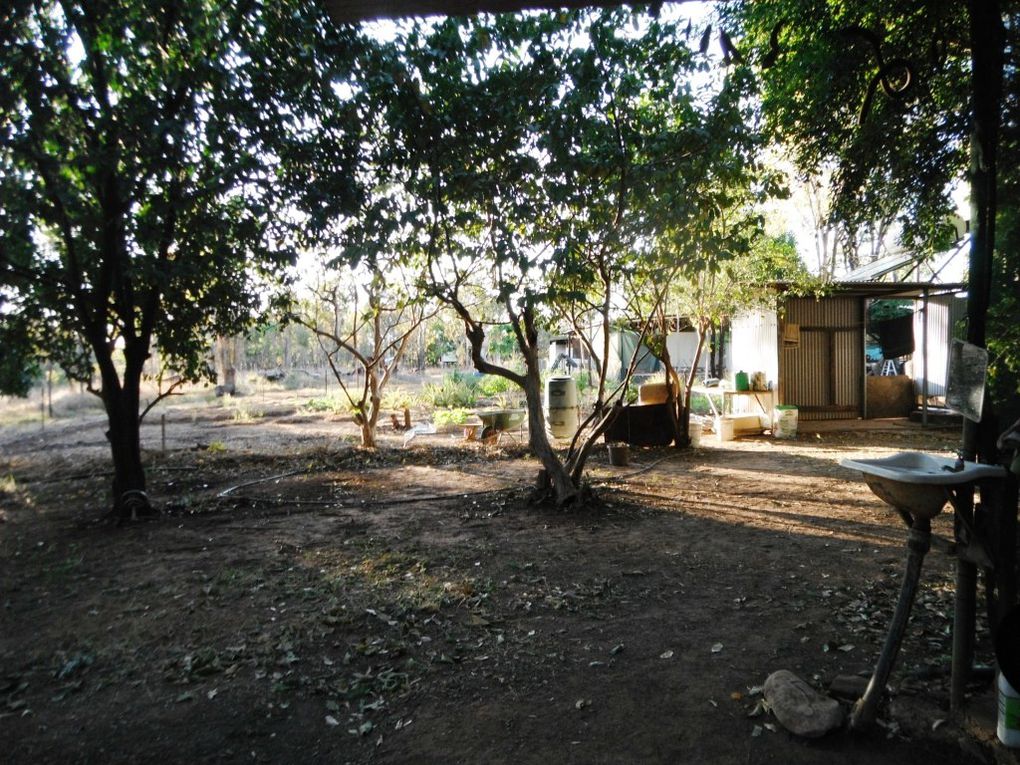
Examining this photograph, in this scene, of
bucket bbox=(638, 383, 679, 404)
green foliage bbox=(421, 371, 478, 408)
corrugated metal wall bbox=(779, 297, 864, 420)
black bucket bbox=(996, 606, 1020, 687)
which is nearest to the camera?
black bucket bbox=(996, 606, 1020, 687)

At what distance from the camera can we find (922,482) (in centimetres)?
236

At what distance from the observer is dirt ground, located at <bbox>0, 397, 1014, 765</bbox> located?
9.14 feet

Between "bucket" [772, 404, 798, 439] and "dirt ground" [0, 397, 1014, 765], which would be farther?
"bucket" [772, 404, 798, 439]

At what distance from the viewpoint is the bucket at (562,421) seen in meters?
12.3

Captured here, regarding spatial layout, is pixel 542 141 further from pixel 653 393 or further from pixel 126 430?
pixel 653 393

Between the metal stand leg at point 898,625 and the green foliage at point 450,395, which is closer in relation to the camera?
the metal stand leg at point 898,625

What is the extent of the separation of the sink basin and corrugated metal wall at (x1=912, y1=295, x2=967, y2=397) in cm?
1284

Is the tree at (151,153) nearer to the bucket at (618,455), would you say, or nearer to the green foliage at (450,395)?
the bucket at (618,455)

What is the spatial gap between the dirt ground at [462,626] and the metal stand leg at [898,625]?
0.31ft

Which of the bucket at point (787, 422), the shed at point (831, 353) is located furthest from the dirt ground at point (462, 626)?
the shed at point (831, 353)

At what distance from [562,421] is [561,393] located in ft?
1.77

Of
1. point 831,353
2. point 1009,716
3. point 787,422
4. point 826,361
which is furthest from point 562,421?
point 1009,716

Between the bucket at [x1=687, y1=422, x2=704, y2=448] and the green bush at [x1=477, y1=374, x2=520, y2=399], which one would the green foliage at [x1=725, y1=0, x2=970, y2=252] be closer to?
the bucket at [x1=687, y1=422, x2=704, y2=448]

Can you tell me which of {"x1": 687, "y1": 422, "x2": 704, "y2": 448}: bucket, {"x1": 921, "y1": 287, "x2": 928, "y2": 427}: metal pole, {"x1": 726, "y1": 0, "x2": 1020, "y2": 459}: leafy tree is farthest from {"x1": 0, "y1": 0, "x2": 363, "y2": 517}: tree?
{"x1": 921, "y1": 287, "x2": 928, "y2": 427}: metal pole
